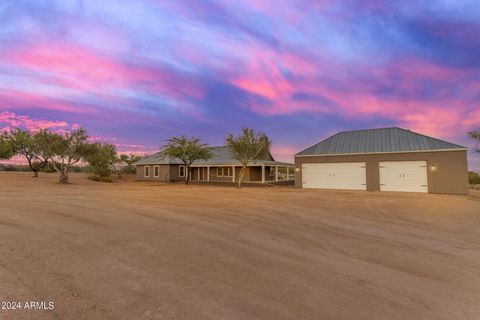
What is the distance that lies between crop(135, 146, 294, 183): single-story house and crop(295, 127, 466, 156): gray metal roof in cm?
773

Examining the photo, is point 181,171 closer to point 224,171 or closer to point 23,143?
point 224,171

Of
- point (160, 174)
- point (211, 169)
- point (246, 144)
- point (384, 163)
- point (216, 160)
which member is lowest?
point (160, 174)

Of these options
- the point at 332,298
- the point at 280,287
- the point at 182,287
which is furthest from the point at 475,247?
the point at 182,287

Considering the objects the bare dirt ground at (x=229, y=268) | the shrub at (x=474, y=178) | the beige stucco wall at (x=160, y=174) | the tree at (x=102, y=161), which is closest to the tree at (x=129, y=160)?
the beige stucco wall at (x=160, y=174)

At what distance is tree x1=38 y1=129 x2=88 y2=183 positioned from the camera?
23.8 meters

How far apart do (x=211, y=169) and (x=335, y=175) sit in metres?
16.9

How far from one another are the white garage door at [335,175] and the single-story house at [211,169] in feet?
21.1

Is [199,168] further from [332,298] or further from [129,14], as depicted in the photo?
[332,298]

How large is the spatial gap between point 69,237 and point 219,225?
3.61 m

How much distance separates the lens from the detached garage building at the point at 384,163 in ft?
66.0

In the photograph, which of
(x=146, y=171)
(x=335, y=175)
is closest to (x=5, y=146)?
(x=146, y=171)

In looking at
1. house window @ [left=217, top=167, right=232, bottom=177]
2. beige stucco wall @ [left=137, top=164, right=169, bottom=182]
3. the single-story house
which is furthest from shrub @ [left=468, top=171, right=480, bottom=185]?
beige stucco wall @ [left=137, top=164, right=169, bottom=182]

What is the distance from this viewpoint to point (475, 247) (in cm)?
645

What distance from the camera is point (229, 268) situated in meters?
4.35
